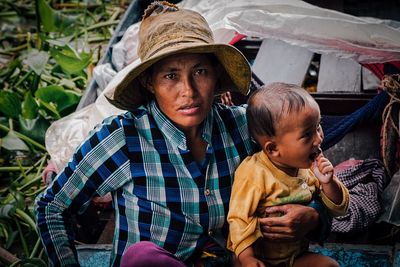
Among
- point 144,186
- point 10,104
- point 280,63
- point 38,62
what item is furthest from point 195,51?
point 10,104

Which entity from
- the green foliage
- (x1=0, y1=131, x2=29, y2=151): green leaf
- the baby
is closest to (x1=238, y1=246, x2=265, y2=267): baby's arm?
the baby

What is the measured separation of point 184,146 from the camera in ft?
5.61

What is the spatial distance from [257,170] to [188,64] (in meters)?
0.38

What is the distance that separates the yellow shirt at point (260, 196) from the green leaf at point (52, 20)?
2.64m

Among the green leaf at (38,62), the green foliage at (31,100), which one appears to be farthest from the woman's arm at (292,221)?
the green leaf at (38,62)

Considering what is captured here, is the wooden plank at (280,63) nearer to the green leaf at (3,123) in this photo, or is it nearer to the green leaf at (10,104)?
the green leaf at (10,104)

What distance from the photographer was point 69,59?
3.49 m

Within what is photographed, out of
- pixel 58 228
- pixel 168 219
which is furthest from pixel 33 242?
pixel 168 219

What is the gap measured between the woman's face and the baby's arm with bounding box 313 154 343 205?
37cm

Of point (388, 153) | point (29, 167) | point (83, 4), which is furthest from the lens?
→ point (83, 4)

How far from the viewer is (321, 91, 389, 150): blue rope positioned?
232 centimetres

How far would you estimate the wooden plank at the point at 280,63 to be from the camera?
302 cm

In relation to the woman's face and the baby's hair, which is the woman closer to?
the woman's face

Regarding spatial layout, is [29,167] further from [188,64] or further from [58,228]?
[188,64]
